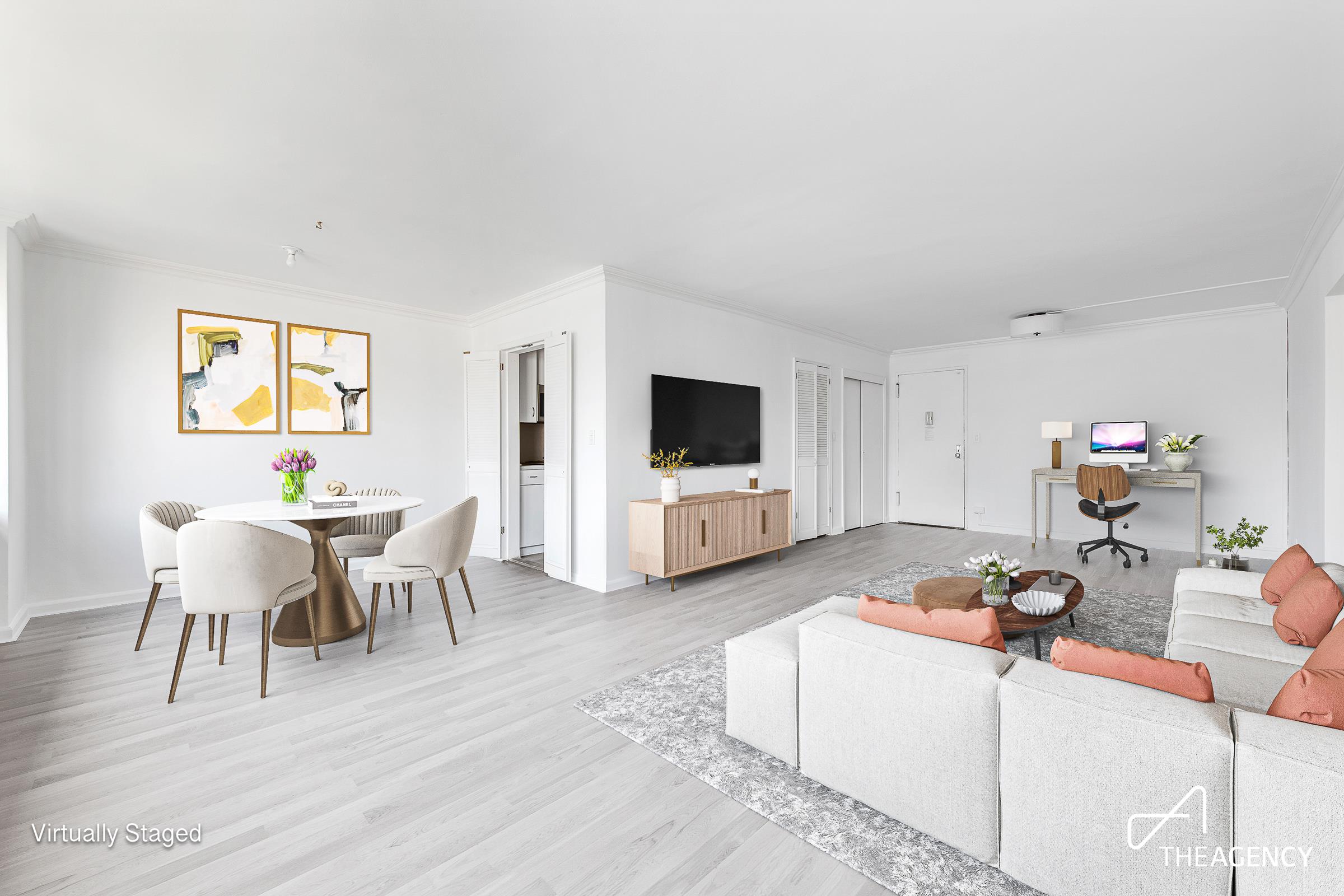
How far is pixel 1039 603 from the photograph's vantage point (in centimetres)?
296

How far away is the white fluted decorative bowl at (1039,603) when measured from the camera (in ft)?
9.41

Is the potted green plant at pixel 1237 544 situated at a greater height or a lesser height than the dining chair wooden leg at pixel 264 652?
greater

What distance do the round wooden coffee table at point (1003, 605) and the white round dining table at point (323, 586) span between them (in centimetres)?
320

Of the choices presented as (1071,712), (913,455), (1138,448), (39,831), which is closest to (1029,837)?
(1071,712)

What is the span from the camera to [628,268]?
454cm

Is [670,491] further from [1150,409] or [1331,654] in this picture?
[1150,409]

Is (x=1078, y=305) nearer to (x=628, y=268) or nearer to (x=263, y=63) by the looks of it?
(x=628, y=268)

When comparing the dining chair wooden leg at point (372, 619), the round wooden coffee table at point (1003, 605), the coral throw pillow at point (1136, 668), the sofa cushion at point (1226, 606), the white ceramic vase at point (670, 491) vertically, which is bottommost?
the dining chair wooden leg at point (372, 619)

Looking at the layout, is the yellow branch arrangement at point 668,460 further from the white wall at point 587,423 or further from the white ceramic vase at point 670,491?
the white wall at point 587,423

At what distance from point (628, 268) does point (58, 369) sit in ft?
13.5

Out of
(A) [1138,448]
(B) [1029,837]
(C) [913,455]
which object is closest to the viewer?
(B) [1029,837]

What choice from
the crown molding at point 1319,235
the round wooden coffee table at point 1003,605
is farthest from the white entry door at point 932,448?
the round wooden coffee table at point 1003,605

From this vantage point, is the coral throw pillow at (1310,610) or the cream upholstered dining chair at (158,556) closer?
the coral throw pillow at (1310,610)

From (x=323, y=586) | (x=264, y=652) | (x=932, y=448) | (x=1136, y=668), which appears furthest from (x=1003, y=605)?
(x=932, y=448)
